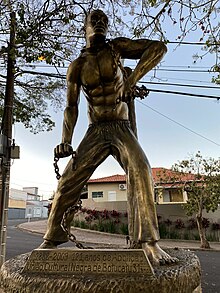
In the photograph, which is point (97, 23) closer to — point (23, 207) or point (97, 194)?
point (97, 194)

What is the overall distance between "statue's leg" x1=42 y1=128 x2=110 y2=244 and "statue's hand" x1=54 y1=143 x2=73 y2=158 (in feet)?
0.31

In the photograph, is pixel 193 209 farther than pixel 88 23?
Yes

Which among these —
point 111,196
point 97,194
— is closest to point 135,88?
point 111,196

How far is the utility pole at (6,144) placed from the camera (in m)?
5.12

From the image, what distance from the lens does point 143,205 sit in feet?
6.57

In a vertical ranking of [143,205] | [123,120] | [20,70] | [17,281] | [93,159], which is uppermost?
[20,70]

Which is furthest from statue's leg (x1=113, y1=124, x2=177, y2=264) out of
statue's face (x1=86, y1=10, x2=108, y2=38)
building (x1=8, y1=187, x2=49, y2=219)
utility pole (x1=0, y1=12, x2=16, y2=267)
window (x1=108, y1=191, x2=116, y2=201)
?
building (x1=8, y1=187, x2=49, y2=219)

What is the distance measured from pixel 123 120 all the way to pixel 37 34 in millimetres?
3649

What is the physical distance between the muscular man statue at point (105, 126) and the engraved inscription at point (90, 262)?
0.96ft

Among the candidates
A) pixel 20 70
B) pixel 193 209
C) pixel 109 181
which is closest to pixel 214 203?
pixel 193 209

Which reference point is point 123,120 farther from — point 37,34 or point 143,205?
point 37,34

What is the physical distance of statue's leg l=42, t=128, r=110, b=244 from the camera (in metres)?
2.15

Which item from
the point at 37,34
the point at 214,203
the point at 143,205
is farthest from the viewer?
the point at 214,203

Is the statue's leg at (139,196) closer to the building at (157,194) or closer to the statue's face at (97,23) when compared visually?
the statue's face at (97,23)
